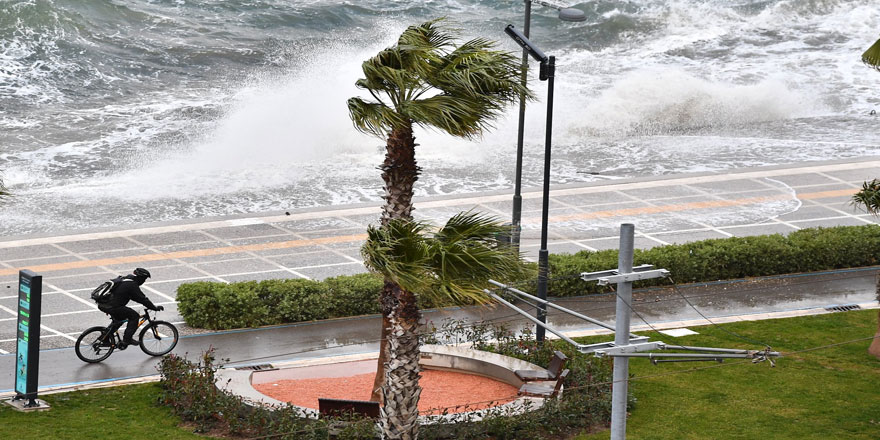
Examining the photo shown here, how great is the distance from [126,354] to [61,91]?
124 feet

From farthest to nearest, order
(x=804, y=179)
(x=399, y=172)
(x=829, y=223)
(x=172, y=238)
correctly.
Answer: (x=804, y=179) → (x=829, y=223) → (x=172, y=238) → (x=399, y=172)

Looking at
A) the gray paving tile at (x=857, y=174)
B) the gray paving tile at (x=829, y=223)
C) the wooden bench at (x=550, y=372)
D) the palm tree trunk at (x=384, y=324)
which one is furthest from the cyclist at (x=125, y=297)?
the gray paving tile at (x=857, y=174)

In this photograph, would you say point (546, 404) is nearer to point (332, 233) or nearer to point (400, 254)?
point (400, 254)

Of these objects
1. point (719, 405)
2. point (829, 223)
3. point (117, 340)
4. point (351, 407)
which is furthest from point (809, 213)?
point (117, 340)

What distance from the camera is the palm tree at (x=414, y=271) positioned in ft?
42.2

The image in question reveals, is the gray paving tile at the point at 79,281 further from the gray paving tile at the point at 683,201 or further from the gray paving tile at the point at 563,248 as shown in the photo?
the gray paving tile at the point at 683,201

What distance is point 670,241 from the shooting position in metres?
29.6

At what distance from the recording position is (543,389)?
17781 millimetres

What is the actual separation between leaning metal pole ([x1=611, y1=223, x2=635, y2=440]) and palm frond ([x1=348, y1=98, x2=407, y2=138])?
2.95m

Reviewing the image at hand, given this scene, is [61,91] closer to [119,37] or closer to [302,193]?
[119,37]

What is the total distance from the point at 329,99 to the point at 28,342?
34475 mm

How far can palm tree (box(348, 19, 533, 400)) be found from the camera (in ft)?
43.2

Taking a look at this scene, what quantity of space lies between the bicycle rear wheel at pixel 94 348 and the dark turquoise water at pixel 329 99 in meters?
11.8

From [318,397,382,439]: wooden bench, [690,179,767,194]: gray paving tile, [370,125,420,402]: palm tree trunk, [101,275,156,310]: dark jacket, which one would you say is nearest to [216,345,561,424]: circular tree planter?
[318,397,382,439]: wooden bench
